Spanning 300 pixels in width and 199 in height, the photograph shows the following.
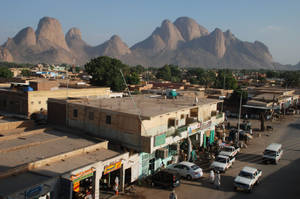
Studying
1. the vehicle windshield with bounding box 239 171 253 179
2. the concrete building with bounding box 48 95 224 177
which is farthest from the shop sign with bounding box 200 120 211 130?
the vehicle windshield with bounding box 239 171 253 179

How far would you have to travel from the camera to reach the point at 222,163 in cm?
1708

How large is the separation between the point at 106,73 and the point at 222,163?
33.2 m

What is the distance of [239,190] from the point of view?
1422 centimetres

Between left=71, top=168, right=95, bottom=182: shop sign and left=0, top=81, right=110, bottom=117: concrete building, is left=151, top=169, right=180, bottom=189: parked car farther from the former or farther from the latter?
left=0, top=81, right=110, bottom=117: concrete building

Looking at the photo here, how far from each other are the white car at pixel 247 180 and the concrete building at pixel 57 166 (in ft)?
18.1

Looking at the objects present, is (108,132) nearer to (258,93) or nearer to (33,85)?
(33,85)

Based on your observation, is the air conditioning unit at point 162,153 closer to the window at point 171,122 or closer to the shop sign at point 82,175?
the window at point 171,122

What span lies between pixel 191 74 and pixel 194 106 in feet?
310

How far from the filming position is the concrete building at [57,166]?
9.43 metres

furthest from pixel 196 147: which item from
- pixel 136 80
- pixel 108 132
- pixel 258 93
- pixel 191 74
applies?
pixel 191 74

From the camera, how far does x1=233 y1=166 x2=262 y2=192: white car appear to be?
13898 millimetres

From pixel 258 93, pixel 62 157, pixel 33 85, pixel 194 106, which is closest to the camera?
pixel 62 157

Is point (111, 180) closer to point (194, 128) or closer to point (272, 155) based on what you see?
point (194, 128)

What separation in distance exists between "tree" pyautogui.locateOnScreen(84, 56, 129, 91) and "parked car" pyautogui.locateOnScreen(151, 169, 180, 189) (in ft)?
109
